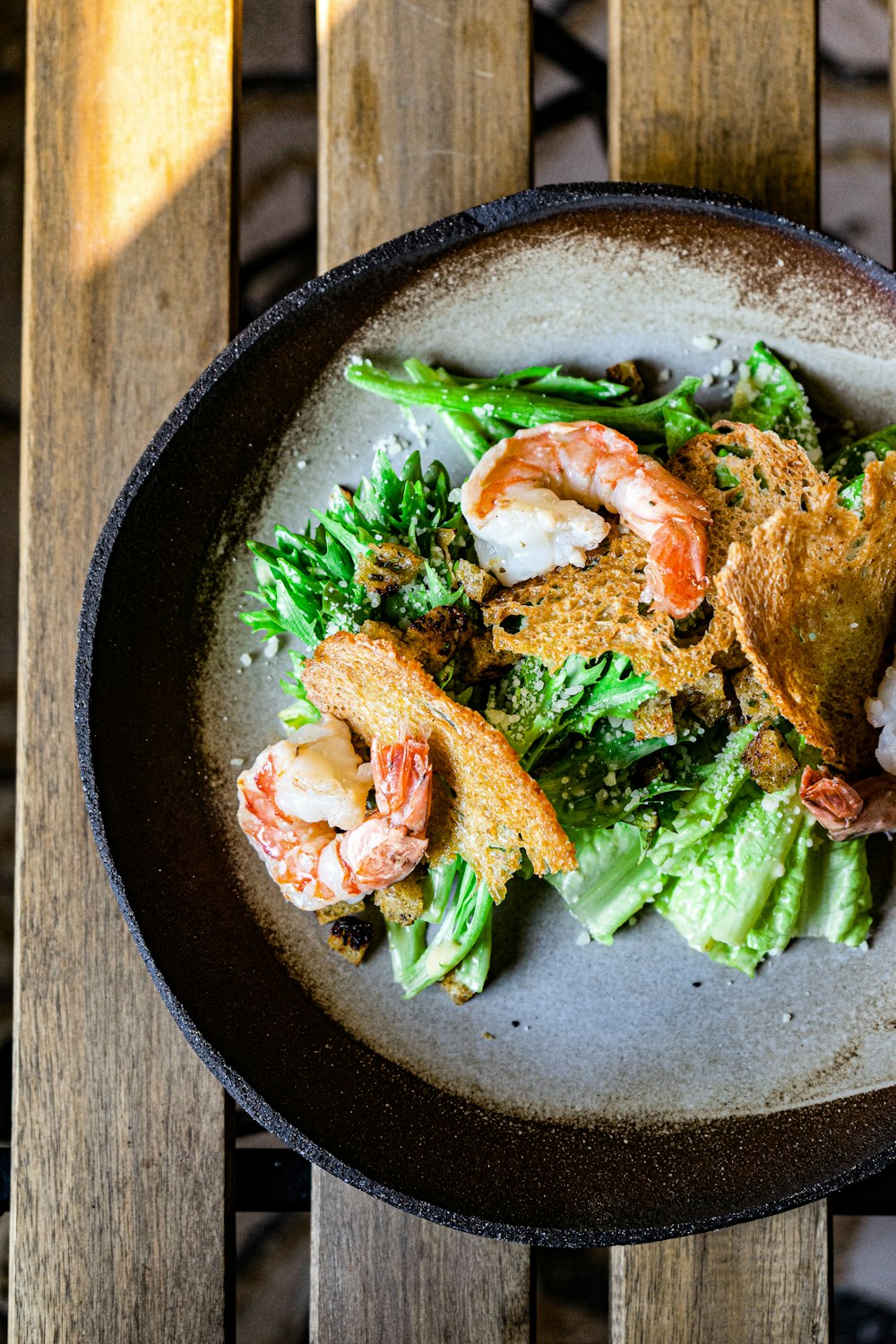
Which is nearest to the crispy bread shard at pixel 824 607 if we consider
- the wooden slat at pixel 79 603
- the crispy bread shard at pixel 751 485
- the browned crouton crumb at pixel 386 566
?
the crispy bread shard at pixel 751 485

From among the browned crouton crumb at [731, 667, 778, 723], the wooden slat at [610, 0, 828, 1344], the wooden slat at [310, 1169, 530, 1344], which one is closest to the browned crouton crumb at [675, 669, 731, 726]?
the browned crouton crumb at [731, 667, 778, 723]

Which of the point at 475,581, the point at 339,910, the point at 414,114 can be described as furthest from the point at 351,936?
the point at 414,114

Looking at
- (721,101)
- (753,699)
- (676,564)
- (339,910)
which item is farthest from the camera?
(721,101)

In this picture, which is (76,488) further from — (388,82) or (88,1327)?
(88,1327)

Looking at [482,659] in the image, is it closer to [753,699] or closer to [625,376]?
[753,699]

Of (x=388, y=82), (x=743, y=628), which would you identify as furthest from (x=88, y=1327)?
(x=388, y=82)

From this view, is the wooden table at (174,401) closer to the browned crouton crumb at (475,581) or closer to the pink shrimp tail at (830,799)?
the browned crouton crumb at (475,581)
